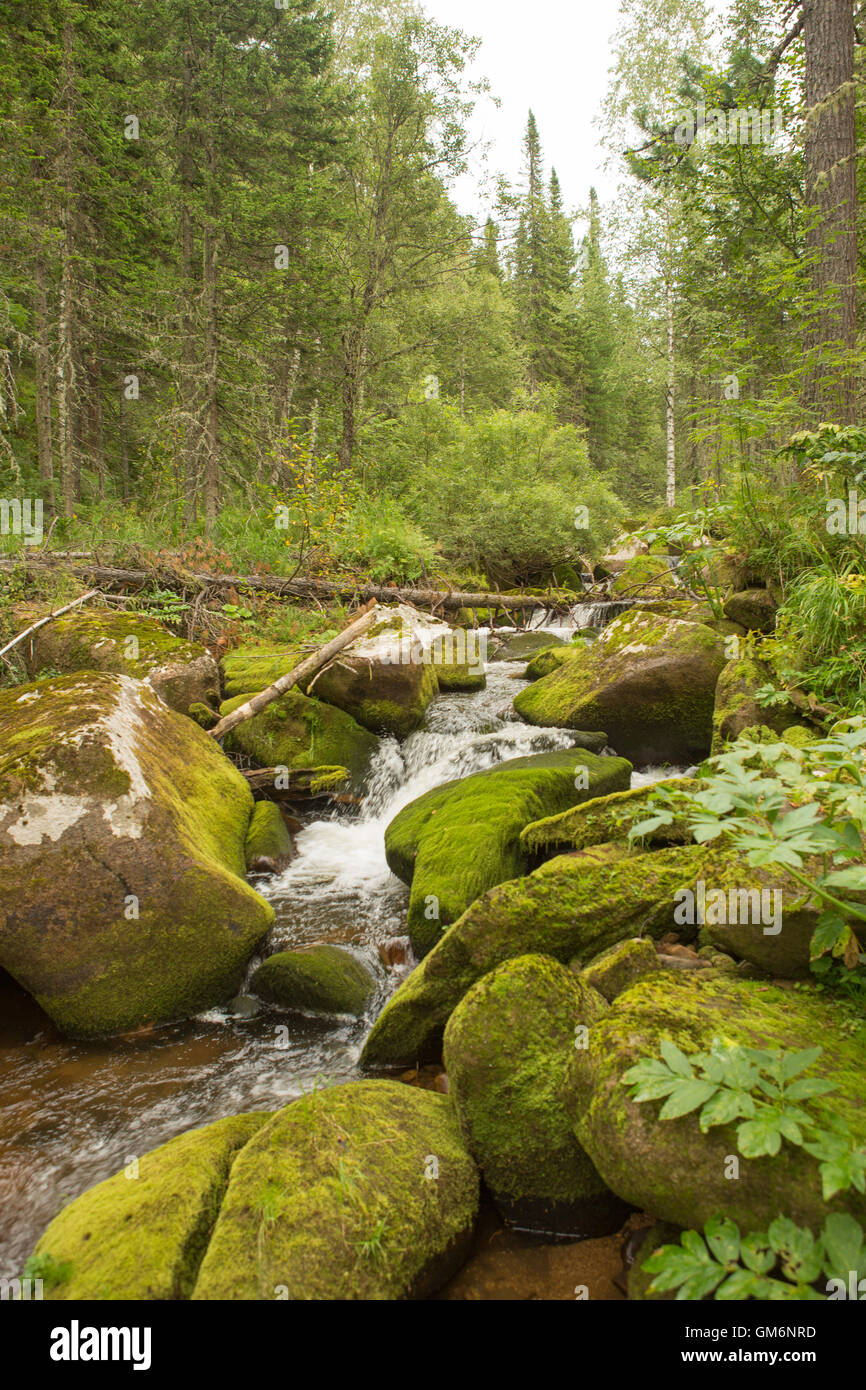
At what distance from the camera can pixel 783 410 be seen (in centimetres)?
716

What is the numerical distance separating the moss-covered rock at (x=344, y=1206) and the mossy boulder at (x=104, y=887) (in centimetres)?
155

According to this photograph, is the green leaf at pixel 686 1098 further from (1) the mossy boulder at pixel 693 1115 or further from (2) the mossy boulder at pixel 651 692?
(2) the mossy boulder at pixel 651 692

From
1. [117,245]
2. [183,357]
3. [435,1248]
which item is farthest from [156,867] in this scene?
[117,245]

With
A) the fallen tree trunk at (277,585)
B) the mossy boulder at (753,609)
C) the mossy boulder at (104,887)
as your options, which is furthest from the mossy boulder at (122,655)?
the mossy boulder at (753,609)

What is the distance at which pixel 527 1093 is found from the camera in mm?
2623

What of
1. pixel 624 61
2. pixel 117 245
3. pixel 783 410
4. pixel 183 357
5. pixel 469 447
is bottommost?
pixel 783 410

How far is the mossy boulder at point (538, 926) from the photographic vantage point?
324 cm

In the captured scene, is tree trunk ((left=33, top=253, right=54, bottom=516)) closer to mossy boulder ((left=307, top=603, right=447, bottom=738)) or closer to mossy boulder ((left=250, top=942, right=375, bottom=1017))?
mossy boulder ((left=307, top=603, right=447, bottom=738))

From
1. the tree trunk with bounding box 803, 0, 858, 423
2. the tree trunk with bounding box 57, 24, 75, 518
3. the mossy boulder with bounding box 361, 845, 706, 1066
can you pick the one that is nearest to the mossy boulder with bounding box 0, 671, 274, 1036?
the mossy boulder with bounding box 361, 845, 706, 1066

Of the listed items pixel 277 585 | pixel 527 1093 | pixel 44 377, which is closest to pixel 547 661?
pixel 277 585

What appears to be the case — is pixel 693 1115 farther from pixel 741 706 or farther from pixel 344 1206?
pixel 741 706

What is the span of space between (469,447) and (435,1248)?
14974 mm

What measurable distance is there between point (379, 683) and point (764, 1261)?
6.30 m
